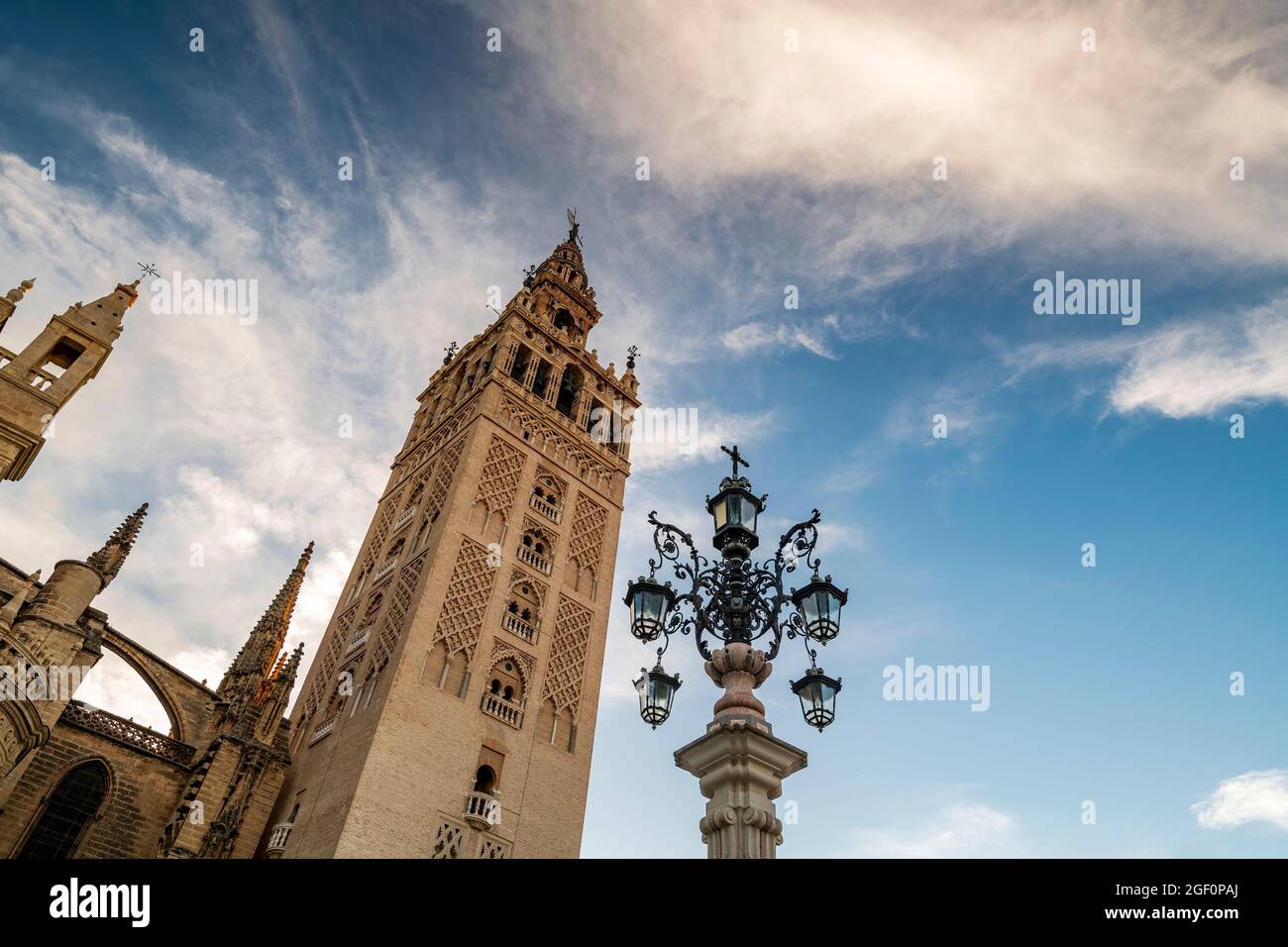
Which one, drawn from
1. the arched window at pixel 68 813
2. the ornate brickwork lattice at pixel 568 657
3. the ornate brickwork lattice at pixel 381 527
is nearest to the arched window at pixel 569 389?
the ornate brickwork lattice at pixel 381 527

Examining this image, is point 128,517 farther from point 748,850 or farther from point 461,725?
point 748,850

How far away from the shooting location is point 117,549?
22750 mm

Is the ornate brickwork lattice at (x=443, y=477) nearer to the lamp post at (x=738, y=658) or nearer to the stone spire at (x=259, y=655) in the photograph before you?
the stone spire at (x=259, y=655)

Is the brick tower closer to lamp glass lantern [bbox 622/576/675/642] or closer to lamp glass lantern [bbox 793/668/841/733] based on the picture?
lamp glass lantern [bbox 622/576/675/642]

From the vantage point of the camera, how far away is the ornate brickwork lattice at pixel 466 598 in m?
20.7

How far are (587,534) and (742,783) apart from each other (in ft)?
70.1

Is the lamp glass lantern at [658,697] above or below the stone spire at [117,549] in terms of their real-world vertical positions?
below

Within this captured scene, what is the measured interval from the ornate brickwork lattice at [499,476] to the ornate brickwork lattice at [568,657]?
3.55 m

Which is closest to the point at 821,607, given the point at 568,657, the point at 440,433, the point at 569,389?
the point at 568,657

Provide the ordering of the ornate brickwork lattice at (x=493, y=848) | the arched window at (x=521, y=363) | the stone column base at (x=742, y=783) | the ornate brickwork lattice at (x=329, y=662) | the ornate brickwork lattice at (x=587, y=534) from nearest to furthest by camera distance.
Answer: the stone column base at (x=742, y=783) → the ornate brickwork lattice at (x=493, y=848) → the ornate brickwork lattice at (x=329, y=662) → the ornate brickwork lattice at (x=587, y=534) → the arched window at (x=521, y=363)
